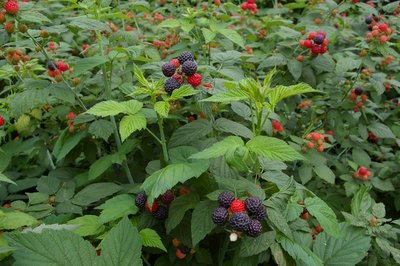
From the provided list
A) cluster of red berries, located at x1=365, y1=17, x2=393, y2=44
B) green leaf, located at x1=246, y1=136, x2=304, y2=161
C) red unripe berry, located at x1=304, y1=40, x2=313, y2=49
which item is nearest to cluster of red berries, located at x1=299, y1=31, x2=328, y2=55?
red unripe berry, located at x1=304, y1=40, x2=313, y2=49

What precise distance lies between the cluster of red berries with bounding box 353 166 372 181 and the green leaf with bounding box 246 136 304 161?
1.69 m

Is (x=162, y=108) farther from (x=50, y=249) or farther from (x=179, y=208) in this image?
(x=50, y=249)

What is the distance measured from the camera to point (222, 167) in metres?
1.92

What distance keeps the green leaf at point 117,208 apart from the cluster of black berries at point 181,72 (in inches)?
23.2

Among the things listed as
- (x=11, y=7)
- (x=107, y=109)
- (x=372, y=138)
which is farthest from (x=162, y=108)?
(x=372, y=138)

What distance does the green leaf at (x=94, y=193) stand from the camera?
7.43 ft

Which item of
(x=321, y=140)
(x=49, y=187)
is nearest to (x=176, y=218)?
(x=49, y=187)

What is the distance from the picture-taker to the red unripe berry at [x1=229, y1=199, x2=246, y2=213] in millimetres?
1599

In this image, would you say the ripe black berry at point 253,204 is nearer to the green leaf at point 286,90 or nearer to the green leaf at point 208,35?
the green leaf at point 286,90

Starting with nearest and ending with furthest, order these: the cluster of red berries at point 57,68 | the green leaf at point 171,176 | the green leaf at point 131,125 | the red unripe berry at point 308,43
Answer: the green leaf at point 171,176 < the green leaf at point 131,125 < the cluster of red berries at point 57,68 < the red unripe berry at point 308,43

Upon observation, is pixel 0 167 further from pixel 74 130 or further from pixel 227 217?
pixel 227 217

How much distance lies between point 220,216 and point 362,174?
1.83 meters

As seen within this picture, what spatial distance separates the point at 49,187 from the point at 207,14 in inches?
69.0

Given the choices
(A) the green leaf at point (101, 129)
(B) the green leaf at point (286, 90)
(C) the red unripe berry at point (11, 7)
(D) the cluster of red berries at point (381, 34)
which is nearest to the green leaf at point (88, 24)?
(C) the red unripe berry at point (11, 7)
